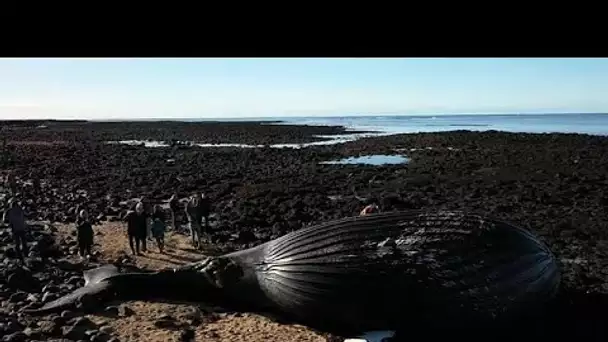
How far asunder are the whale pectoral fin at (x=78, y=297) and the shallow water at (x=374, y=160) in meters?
27.4

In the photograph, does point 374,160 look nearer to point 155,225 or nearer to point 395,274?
point 155,225

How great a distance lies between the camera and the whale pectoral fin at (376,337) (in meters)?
8.95

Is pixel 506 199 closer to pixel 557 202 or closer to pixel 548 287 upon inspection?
pixel 557 202

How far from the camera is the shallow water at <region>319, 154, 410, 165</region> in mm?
37953

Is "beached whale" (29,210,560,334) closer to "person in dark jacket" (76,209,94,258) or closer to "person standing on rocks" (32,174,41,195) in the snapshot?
"person in dark jacket" (76,209,94,258)

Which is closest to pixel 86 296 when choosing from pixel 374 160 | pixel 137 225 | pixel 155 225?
pixel 137 225

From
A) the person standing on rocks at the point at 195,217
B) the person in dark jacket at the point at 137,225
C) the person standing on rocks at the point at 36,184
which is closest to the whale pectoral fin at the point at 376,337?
the person in dark jacket at the point at 137,225

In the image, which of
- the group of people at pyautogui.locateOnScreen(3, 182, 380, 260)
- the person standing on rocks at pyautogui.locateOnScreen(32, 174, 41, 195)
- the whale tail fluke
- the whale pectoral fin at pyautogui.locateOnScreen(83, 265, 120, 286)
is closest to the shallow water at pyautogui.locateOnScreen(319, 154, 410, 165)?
the person standing on rocks at pyautogui.locateOnScreen(32, 174, 41, 195)

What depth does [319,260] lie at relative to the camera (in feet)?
31.5

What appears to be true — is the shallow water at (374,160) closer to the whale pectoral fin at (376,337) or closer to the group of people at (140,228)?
the group of people at (140,228)

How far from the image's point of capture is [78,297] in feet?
35.7

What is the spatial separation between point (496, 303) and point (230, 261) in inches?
178
